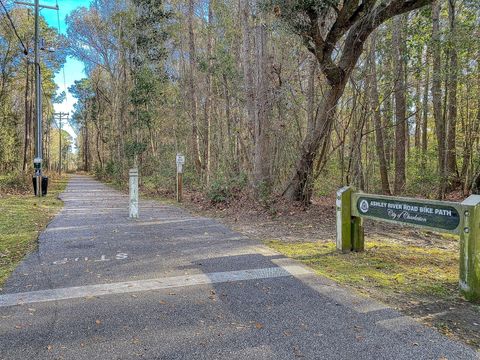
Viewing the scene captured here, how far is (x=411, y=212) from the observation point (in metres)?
5.10

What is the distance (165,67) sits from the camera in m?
24.3

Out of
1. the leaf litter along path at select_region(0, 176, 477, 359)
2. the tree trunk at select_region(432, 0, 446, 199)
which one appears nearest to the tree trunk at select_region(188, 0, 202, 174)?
the tree trunk at select_region(432, 0, 446, 199)

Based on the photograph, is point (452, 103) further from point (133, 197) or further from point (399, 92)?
point (133, 197)

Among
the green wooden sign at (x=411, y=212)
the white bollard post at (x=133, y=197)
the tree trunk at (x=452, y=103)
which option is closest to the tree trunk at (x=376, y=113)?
the tree trunk at (x=452, y=103)

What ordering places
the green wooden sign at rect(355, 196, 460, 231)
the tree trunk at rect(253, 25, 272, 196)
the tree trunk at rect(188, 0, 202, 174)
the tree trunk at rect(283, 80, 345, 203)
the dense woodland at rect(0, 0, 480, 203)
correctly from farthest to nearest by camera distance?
the tree trunk at rect(188, 0, 202, 174), the tree trunk at rect(253, 25, 272, 196), the dense woodland at rect(0, 0, 480, 203), the tree trunk at rect(283, 80, 345, 203), the green wooden sign at rect(355, 196, 460, 231)

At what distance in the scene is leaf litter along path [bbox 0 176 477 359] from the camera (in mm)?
3008

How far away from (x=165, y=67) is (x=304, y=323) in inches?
906

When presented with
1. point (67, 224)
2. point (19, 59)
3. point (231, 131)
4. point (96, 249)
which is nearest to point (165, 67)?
point (231, 131)

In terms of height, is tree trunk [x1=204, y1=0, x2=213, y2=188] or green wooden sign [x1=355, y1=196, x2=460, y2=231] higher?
tree trunk [x1=204, y1=0, x2=213, y2=188]

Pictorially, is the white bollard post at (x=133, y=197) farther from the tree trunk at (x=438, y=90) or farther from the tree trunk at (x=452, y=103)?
the tree trunk at (x=452, y=103)

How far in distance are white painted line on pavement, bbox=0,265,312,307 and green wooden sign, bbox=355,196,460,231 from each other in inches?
56.2

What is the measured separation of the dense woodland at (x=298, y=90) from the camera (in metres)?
10.0

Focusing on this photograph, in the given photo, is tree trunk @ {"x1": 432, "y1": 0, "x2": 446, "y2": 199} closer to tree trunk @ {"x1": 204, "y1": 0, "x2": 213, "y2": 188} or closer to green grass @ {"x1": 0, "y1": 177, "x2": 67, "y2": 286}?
tree trunk @ {"x1": 204, "y1": 0, "x2": 213, "y2": 188}

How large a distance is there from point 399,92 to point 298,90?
3.28 meters
